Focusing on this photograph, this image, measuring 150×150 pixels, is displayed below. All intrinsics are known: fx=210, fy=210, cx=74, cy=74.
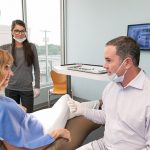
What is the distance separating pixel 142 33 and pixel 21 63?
1.90m

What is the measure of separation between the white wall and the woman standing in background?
1.77m

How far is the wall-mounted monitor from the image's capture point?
308cm

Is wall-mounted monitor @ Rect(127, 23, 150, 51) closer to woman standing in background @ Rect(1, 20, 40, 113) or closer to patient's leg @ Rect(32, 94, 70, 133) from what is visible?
woman standing in background @ Rect(1, 20, 40, 113)

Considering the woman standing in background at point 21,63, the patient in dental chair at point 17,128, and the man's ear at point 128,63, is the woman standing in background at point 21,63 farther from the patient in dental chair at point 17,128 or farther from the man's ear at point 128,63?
the man's ear at point 128,63

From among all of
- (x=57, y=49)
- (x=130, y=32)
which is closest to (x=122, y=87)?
(x=130, y=32)

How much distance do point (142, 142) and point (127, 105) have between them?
0.22m

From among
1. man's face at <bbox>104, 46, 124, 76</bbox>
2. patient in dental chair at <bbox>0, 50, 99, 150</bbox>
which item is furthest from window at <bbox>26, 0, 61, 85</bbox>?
patient in dental chair at <bbox>0, 50, 99, 150</bbox>

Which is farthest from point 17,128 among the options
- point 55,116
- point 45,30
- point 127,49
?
point 45,30

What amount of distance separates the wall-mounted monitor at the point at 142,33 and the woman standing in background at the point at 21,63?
171 cm

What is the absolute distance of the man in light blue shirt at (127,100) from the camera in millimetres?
1168

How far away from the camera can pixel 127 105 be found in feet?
4.04

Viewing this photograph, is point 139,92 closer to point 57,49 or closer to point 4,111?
point 4,111

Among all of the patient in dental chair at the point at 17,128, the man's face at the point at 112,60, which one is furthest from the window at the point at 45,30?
the patient in dental chair at the point at 17,128

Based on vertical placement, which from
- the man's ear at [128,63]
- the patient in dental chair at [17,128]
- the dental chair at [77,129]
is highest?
the man's ear at [128,63]
